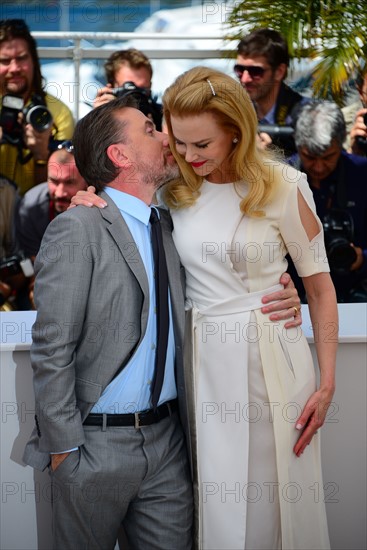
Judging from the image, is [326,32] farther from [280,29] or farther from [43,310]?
[43,310]

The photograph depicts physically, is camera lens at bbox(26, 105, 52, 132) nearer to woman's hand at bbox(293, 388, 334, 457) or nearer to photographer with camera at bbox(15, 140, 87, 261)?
photographer with camera at bbox(15, 140, 87, 261)

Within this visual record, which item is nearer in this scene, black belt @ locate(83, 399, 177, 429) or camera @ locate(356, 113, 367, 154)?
black belt @ locate(83, 399, 177, 429)

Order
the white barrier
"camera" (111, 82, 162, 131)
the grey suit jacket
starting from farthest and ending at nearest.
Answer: "camera" (111, 82, 162, 131) → the white barrier → the grey suit jacket

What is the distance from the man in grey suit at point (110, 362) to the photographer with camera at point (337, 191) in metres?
1.72

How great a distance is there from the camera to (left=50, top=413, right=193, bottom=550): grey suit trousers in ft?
6.49

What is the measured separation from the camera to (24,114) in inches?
147

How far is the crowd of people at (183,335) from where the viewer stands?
1972mm

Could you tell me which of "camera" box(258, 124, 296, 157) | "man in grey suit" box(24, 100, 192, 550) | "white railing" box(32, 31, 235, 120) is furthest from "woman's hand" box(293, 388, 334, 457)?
"white railing" box(32, 31, 235, 120)

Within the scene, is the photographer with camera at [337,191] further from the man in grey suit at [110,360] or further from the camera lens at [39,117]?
the man in grey suit at [110,360]

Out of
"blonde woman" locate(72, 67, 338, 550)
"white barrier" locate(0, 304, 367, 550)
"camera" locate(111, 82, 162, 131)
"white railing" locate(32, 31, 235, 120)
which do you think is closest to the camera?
"blonde woman" locate(72, 67, 338, 550)

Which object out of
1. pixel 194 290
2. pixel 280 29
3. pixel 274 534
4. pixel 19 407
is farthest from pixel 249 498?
pixel 280 29

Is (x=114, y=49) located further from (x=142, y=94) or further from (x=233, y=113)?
(x=233, y=113)

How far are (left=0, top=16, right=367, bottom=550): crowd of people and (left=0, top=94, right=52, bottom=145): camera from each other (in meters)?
1.61

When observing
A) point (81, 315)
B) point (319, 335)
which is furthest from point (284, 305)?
point (81, 315)
